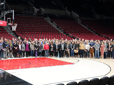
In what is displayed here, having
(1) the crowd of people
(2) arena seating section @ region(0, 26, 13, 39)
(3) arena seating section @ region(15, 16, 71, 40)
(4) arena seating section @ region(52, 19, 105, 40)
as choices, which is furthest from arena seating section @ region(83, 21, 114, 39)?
(2) arena seating section @ region(0, 26, 13, 39)

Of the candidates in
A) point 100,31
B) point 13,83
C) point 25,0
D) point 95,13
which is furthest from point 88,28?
point 13,83

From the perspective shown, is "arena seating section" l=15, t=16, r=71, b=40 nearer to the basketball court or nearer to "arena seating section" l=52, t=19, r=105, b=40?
"arena seating section" l=52, t=19, r=105, b=40

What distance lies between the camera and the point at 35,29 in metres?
18.7

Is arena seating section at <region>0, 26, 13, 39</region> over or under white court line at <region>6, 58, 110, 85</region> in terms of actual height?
over

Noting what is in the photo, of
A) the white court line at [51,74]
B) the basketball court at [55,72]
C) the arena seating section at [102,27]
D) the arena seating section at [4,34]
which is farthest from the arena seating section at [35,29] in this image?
the white court line at [51,74]

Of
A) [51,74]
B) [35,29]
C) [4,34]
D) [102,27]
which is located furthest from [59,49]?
[102,27]

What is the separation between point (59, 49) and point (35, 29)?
6.95 m

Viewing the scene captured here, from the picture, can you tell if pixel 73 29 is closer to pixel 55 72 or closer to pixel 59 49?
pixel 59 49

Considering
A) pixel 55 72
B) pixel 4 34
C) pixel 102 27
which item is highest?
pixel 102 27

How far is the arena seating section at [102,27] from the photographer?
23453 millimetres

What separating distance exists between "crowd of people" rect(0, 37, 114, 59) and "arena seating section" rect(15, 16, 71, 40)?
12.1 feet

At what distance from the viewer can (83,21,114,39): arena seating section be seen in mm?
23453

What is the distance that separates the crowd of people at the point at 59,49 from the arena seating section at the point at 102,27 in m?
10.7

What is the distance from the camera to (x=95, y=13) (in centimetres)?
2923
